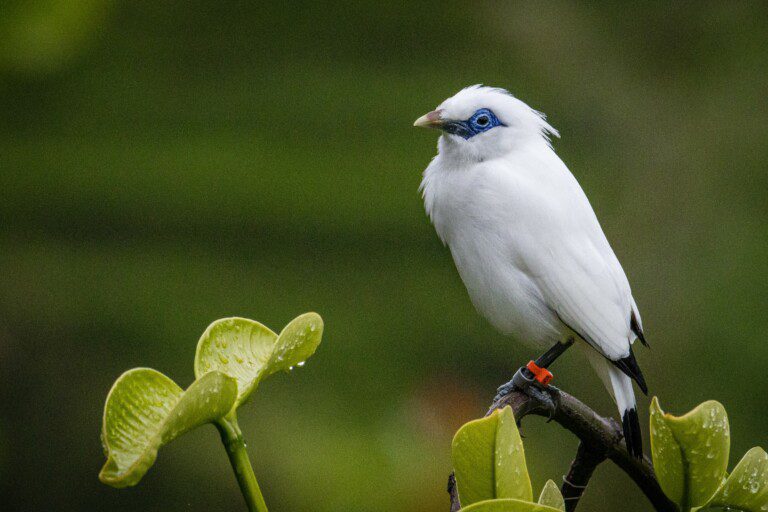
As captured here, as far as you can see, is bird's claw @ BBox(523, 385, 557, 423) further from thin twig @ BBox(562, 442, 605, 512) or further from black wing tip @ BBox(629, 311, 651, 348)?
black wing tip @ BBox(629, 311, 651, 348)

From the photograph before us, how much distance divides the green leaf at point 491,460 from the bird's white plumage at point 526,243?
55 centimetres

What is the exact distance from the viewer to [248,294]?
199 cm

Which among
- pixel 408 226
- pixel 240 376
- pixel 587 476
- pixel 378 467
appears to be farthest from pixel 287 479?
pixel 240 376

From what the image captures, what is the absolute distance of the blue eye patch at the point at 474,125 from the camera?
3.20 ft

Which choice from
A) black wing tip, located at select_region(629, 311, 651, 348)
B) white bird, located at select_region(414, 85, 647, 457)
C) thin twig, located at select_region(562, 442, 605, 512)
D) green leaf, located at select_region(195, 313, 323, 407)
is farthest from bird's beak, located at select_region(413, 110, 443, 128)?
green leaf, located at select_region(195, 313, 323, 407)

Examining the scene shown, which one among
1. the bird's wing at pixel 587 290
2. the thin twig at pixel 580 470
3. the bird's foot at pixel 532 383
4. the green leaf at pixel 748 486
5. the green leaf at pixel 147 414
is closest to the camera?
the green leaf at pixel 147 414

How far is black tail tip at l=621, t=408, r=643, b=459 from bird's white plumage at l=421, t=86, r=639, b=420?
0.06 meters

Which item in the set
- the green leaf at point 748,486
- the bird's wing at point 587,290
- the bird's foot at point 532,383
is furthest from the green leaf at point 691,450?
the bird's wing at point 587,290

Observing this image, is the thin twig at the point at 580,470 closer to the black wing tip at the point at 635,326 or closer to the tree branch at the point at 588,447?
the tree branch at the point at 588,447

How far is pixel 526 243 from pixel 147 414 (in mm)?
648

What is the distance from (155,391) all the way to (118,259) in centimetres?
176

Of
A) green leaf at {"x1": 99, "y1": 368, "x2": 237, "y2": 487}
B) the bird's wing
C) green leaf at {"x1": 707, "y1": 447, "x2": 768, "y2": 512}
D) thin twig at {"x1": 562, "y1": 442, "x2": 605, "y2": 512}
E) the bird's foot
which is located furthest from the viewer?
the bird's wing

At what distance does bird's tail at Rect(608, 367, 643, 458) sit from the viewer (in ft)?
2.49

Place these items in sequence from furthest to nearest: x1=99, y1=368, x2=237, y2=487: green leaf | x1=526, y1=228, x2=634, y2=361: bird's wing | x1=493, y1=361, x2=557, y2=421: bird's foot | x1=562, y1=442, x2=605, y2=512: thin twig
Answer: x1=526, y1=228, x2=634, y2=361: bird's wing
x1=493, y1=361, x2=557, y2=421: bird's foot
x1=562, y1=442, x2=605, y2=512: thin twig
x1=99, y1=368, x2=237, y2=487: green leaf
